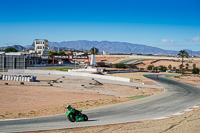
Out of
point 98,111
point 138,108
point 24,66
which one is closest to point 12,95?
point 98,111

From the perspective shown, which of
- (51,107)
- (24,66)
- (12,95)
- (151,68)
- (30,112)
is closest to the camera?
(30,112)

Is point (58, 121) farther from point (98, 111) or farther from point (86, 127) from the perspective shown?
point (98, 111)

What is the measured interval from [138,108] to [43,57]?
10444 cm

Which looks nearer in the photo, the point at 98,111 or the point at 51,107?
the point at 98,111

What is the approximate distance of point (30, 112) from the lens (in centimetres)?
2284

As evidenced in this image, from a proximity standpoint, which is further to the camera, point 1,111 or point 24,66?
point 24,66

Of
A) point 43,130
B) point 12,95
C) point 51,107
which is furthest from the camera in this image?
point 12,95

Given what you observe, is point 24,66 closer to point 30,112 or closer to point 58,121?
point 30,112

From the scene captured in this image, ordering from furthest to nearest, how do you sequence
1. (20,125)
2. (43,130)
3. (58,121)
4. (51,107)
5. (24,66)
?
(24,66), (51,107), (58,121), (20,125), (43,130)

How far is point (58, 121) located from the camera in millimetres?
19047

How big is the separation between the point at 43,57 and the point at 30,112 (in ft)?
345

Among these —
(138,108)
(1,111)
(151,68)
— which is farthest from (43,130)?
(151,68)

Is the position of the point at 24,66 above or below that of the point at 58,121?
above

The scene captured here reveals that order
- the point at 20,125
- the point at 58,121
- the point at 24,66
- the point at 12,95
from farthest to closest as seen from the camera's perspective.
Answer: the point at 24,66 < the point at 12,95 < the point at 58,121 < the point at 20,125
